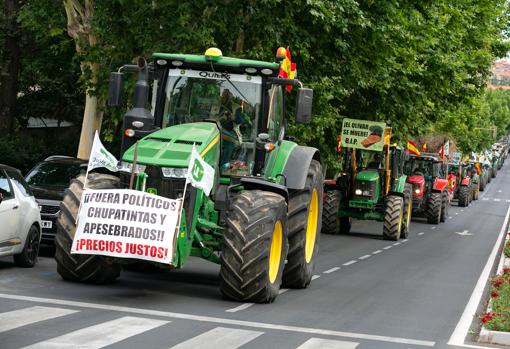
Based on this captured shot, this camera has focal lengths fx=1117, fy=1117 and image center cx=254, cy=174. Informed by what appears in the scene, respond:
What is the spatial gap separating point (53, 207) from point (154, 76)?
184 inches

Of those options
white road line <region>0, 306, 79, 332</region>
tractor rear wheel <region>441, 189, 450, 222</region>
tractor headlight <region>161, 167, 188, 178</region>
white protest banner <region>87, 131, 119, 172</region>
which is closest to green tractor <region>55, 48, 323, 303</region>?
tractor headlight <region>161, 167, 188, 178</region>

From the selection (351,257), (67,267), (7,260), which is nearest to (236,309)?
(67,267)

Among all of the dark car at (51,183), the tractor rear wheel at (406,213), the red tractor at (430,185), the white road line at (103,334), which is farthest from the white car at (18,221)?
the red tractor at (430,185)

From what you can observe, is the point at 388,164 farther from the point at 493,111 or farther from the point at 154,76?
the point at 493,111

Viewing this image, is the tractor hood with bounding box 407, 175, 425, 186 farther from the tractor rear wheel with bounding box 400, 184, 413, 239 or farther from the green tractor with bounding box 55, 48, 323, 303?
the green tractor with bounding box 55, 48, 323, 303

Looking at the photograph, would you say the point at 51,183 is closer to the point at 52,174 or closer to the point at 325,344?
the point at 52,174

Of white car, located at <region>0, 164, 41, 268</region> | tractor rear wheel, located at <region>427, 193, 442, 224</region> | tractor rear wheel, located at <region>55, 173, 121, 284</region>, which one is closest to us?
tractor rear wheel, located at <region>55, 173, 121, 284</region>

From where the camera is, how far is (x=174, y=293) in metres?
14.7

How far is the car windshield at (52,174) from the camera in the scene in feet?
68.0

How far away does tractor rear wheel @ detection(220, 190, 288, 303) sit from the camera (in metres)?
13.6

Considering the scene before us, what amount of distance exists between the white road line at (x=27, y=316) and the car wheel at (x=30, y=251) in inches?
184

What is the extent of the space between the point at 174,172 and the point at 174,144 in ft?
1.78

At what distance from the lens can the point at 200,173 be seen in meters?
13.4

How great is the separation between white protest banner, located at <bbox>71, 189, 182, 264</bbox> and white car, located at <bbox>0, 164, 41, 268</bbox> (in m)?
3.55
